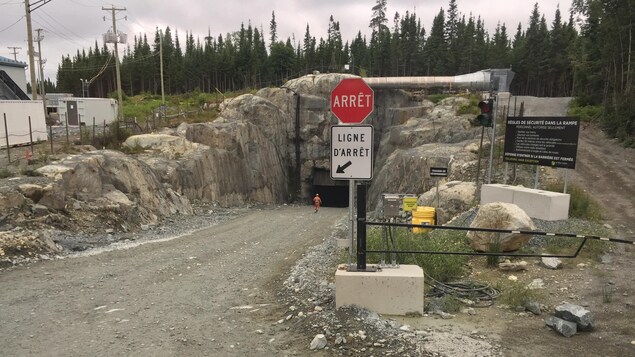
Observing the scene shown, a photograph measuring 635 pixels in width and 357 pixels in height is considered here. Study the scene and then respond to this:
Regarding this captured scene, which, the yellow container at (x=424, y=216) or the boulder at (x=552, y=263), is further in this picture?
the yellow container at (x=424, y=216)

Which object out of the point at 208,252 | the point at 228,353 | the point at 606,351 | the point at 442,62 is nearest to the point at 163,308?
the point at 228,353

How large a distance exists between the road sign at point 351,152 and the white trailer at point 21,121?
21.7m

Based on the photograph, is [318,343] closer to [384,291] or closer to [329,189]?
[384,291]

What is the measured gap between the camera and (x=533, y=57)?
255ft

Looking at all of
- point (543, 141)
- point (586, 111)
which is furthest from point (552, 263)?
point (586, 111)

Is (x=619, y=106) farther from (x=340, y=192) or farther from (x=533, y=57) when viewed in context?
(x=533, y=57)

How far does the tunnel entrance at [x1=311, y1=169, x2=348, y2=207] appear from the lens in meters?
46.6

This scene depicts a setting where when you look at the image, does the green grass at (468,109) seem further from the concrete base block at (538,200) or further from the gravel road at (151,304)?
the gravel road at (151,304)

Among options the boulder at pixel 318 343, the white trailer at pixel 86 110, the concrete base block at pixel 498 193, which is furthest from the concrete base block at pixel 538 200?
the white trailer at pixel 86 110

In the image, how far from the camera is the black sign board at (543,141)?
12.1m

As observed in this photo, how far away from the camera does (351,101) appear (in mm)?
6539

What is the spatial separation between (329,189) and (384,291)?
1713 inches

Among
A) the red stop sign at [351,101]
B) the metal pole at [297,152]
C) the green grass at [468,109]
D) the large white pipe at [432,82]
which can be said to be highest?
the large white pipe at [432,82]

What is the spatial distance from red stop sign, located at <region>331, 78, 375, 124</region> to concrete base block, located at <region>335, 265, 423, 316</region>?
2.35m
